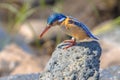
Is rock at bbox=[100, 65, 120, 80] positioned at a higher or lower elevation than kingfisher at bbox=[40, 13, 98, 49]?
higher

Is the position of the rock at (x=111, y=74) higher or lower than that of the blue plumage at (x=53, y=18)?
higher

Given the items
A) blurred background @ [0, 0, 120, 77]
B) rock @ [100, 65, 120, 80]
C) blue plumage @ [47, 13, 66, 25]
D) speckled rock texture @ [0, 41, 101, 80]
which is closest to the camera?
blue plumage @ [47, 13, 66, 25]

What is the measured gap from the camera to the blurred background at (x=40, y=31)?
7.73m

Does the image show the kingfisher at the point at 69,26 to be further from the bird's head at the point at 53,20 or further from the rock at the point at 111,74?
Answer: the rock at the point at 111,74

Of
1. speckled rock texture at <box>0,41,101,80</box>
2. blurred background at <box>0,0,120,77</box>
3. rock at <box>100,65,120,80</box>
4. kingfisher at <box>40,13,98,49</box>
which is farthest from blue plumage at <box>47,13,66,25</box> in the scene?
blurred background at <box>0,0,120,77</box>

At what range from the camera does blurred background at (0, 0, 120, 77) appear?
25.4 ft

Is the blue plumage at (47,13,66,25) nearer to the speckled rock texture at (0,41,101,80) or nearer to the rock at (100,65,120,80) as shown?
the speckled rock texture at (0,41,101,80)

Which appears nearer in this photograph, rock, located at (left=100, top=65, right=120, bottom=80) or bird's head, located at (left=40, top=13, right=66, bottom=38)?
bird's head, located at (left=40, top=13, right=66, bottom=38)

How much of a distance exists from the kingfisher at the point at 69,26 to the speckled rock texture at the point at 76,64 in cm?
10

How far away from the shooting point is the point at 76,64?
3.87 metres

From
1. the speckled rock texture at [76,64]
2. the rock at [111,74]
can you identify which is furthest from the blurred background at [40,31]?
the speckled rock texture at [76,64]

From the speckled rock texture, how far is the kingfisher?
0.33ft

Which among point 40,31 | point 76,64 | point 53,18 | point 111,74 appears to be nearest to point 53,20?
point 53,18

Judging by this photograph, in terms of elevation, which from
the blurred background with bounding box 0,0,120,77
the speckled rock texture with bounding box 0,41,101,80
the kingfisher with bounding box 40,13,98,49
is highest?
the blurred background with bounding box 0,0,120,77
